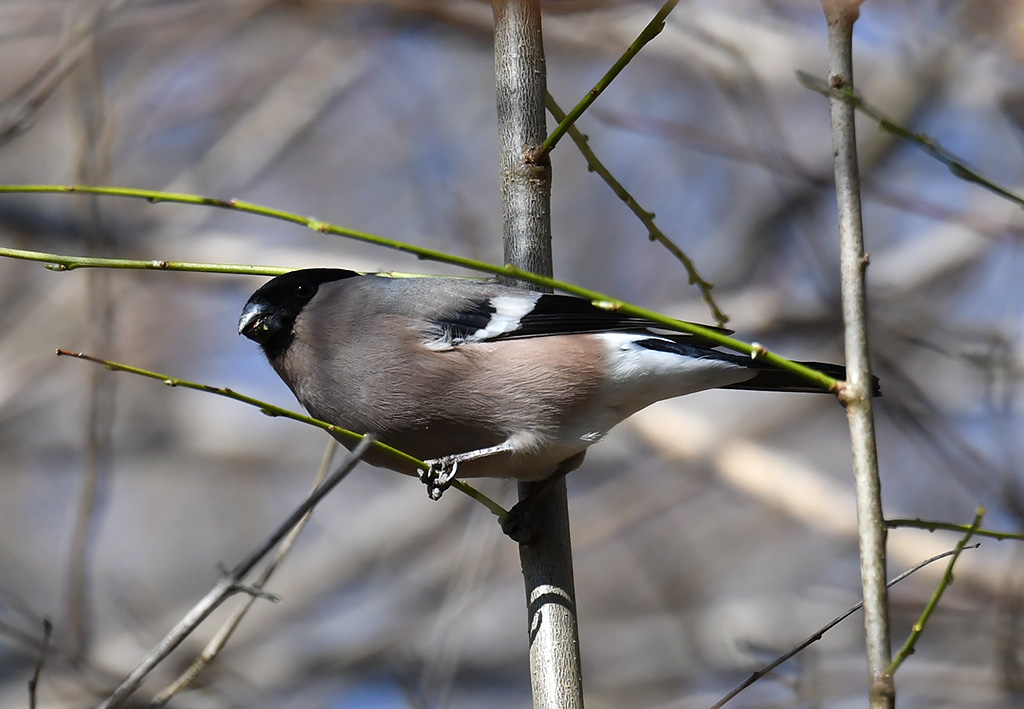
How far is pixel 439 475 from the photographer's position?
227cm

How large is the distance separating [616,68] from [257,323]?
137cm

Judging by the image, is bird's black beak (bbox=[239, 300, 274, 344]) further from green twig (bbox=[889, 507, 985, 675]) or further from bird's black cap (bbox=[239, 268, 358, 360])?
green twig (bbox=[889, 507, 985, 675])

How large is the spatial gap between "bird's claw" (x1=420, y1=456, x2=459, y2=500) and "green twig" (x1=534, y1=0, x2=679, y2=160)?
2.63ft

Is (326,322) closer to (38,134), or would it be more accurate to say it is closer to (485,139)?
(485,139)

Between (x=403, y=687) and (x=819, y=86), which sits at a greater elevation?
(x=819, y=86)

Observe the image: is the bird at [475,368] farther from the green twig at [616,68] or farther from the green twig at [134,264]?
the green twig at [134,264]

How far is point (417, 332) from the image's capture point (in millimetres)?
2551

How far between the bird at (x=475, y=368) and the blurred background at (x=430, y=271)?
2708mm

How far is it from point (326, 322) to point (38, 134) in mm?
5453

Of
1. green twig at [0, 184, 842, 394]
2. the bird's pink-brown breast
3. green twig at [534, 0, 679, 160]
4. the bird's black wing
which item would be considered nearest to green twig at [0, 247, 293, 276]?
green twig at [0, 184, 842, 394]

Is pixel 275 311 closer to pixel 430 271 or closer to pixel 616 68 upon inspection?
pixel 616 68

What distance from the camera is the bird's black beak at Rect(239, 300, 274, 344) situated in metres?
2.71

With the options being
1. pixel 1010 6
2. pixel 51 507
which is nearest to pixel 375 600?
pixel 51 507

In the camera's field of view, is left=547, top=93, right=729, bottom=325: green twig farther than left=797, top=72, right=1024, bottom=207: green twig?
Yes
